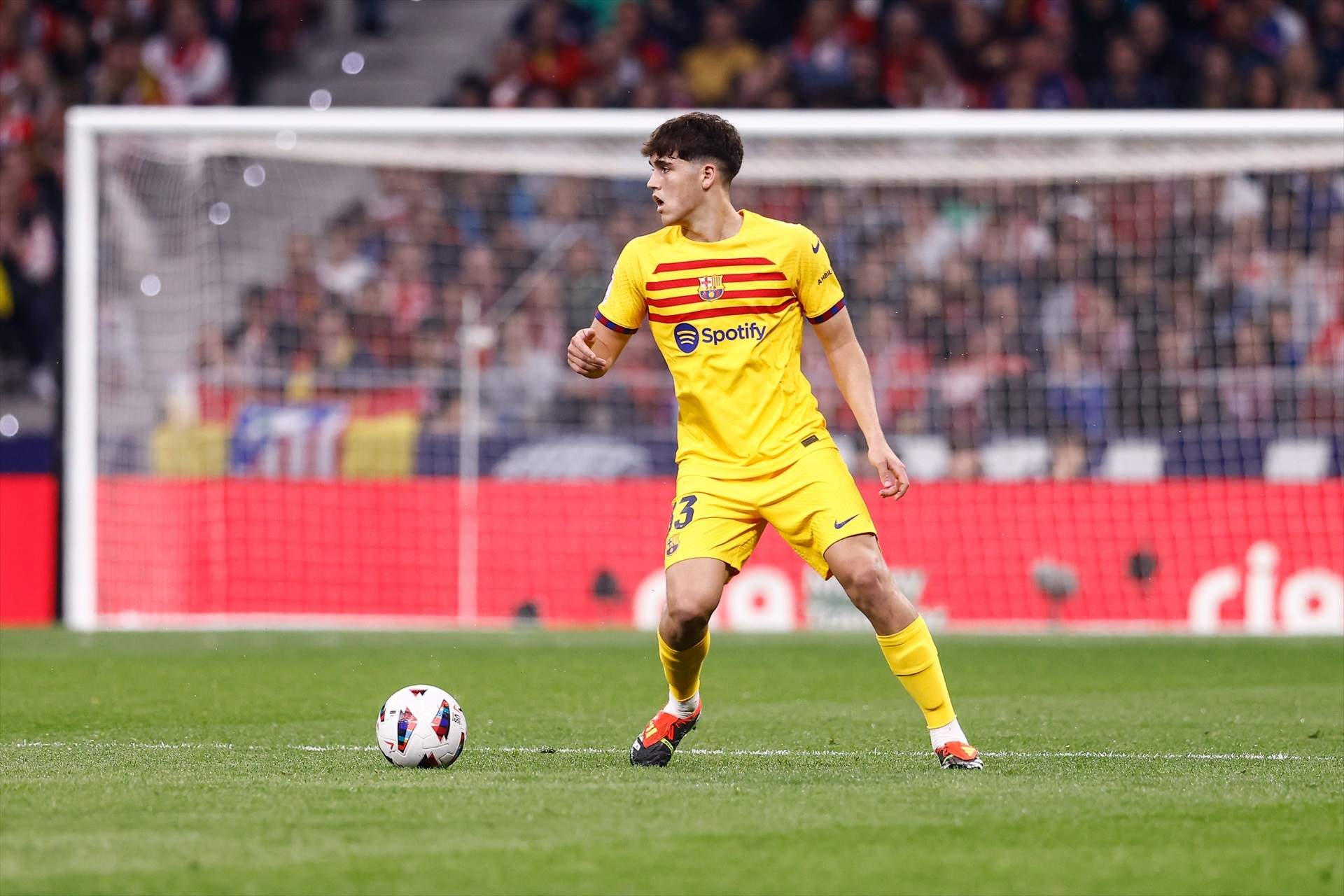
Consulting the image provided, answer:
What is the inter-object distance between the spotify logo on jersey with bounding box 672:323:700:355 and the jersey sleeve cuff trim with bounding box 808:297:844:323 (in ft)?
1.21

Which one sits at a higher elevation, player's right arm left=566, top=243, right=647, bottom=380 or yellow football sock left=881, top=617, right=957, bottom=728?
player's right arm left=566, top=243, right=647, bottom=380

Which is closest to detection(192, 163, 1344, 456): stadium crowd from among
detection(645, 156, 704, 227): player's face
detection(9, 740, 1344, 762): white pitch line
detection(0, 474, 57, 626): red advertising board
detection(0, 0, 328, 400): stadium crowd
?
detection(0, 474, 57, 626): red advertising board

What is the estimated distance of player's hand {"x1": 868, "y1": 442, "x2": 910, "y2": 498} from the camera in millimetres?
6129

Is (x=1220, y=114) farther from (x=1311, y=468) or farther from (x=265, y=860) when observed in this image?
(x=265, y=860)

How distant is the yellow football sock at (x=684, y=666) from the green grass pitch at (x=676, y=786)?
231mm

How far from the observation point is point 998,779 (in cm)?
583

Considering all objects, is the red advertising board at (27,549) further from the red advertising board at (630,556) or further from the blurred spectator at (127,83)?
the blurred spectator at (127,83)

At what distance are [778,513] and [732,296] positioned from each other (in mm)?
696

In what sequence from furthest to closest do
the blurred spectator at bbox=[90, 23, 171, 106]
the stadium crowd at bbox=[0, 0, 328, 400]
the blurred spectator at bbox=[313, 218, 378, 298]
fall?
the blurred spectator at bbox=[90, 23, 171, 106] → the stadium crowd at bbox=[0, 0, 328, 400] → the blurred spectator at bbox=[313, 218, 378, 298]

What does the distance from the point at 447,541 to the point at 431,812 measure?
31.8 feet

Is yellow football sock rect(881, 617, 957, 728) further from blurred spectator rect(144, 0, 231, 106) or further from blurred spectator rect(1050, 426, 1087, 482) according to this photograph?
blurred spectator rect(144, 0, 231, 106)

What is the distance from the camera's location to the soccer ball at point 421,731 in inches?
241

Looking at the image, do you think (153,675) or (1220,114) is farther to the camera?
(1220,114)

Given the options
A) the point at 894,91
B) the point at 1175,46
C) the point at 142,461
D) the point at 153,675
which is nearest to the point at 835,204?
the point at 894,91
